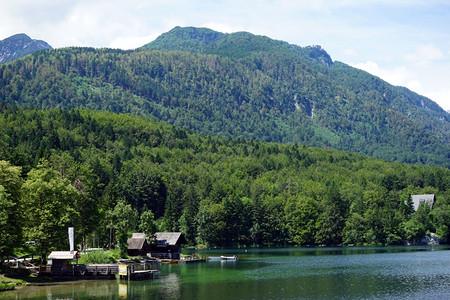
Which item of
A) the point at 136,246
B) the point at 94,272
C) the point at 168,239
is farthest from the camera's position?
the point at 168,239

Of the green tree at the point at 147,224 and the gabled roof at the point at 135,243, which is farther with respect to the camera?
the green tree at the point at 147,224

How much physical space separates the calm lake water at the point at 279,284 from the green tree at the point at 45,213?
8.39 meters

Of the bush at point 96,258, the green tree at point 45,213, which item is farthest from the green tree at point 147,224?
the green tree at point 45,213

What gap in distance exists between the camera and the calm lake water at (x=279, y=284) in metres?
71.0

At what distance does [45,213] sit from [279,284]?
36.5 metres

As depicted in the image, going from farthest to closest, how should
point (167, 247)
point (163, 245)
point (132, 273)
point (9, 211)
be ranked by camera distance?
point (167, 247) < point (163, 245) < point (132, 273) < point (9, 211)

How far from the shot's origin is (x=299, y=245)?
18650 centimetres

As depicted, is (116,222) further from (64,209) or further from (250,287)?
(250,287)

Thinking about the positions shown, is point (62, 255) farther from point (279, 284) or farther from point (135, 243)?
point (279, 284)

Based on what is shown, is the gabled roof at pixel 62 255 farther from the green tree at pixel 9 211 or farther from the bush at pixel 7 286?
the bush at pixel 7 286

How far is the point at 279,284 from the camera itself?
80688 millimetres

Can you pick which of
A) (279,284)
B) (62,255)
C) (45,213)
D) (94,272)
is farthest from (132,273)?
(279,284)

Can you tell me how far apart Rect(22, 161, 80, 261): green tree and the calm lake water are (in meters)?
8.39

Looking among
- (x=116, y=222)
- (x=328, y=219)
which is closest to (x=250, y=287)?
(x=116, y=222)
